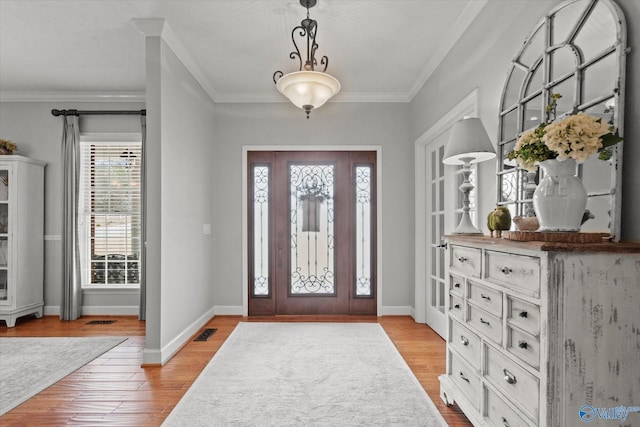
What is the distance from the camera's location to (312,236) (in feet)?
15.0

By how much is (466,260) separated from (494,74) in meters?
1.35

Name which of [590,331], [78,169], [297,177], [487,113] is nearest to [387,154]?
[297,177]

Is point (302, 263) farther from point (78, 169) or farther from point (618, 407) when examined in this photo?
point (618, 407)

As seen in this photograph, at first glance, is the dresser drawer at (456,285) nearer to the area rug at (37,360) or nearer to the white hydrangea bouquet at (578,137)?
the white hydrangea bouquet at (578,137)

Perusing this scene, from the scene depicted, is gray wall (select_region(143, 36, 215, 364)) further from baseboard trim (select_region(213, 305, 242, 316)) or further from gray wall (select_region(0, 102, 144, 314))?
gray wall (select_region(0, 102, 144, 314))

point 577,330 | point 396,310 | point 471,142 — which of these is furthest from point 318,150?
point 577,330

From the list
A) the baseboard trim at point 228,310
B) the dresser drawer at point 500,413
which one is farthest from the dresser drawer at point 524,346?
the baseboard trim at point 228,310

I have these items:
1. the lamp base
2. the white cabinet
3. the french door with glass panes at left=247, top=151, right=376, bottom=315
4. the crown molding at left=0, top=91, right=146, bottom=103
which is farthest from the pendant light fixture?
the white cabinet

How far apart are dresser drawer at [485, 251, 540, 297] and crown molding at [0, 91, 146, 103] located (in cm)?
459

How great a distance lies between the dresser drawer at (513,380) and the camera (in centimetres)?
137

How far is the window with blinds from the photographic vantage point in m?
4.61

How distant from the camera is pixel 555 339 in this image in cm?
126

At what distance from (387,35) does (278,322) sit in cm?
327

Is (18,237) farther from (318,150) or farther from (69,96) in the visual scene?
(318,150)
